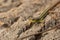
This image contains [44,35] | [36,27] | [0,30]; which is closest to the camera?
[44,35]

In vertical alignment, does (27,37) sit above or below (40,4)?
below

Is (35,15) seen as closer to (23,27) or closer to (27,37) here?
(23,27)

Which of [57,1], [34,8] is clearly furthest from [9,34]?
[57,1]

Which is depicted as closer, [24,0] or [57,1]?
[57,1]

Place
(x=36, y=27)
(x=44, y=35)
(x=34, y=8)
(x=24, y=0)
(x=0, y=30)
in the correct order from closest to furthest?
(x=44, y=35)
(x=36, y=27)
(x=0, y=30)
(x=34, y=8)
(x=24, y=0)

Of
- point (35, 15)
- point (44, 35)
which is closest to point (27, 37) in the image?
point (44, 35)

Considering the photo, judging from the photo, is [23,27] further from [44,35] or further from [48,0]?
[48,0]
